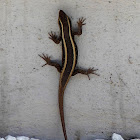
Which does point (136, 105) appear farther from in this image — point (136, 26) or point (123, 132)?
point (136, 26)

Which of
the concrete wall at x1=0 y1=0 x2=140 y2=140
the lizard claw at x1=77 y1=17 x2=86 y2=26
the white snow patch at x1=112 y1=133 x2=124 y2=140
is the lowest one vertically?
the white snow patch at x1=112 y1=133 x2=124 y2=140

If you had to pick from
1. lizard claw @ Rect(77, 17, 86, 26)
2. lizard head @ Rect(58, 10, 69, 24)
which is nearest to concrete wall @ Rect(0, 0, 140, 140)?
lizard claw @ Rect(77, 17, 86, 26)

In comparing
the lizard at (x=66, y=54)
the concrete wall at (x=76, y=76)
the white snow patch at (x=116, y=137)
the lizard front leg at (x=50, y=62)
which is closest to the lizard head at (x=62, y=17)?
the lizard at (x=66, y=54)

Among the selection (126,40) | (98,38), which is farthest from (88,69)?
(126,40)

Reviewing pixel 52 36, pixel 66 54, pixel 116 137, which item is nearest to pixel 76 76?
pixel 66 54

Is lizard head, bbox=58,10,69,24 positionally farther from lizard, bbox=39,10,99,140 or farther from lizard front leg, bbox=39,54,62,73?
lizard front leg, bbox=39,54,62,73

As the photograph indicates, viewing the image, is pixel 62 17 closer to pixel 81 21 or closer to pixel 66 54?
pixel 81 21
